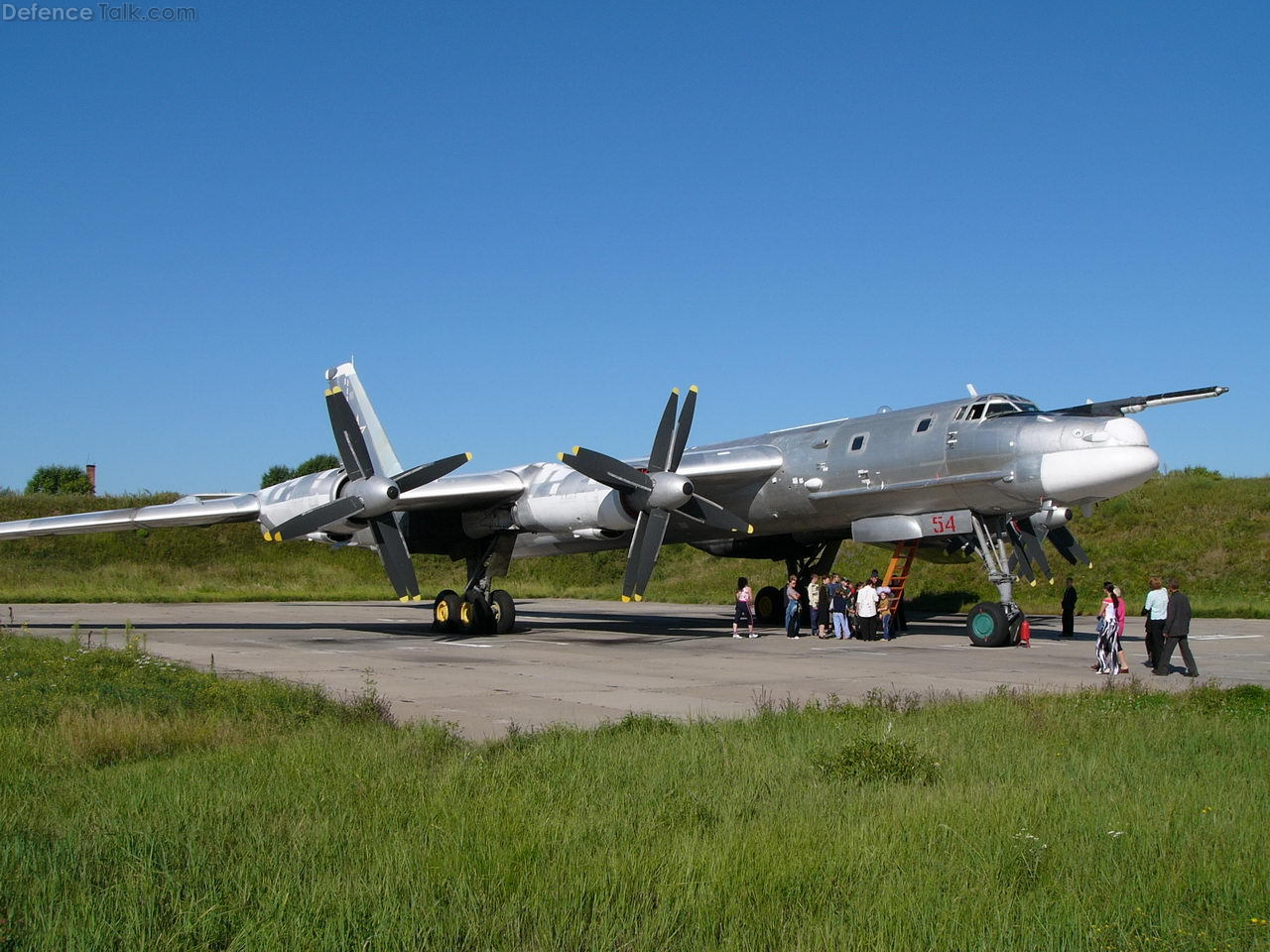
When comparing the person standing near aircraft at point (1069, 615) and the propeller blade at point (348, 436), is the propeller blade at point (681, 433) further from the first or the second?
the person standing near aircraft at point (1069, 615)

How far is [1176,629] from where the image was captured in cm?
1355

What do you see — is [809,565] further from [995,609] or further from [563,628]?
[995,609]

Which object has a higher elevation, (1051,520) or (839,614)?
(1051,520)

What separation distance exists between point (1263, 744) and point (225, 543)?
47.1m

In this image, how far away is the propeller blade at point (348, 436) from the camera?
20656 millimetres

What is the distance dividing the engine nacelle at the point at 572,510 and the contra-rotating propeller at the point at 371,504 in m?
2.08

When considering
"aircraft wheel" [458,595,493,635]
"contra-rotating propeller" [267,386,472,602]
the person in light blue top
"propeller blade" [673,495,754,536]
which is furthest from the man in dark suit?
"aircraft wheel" [458,595,493,635]

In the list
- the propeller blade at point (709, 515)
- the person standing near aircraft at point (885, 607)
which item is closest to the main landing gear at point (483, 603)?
the propeller blade at point (709, 515)

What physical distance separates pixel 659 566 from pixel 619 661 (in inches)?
1137

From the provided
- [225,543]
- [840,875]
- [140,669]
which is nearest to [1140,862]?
[840,875]

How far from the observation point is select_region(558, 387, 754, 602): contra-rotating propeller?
19.0 metres

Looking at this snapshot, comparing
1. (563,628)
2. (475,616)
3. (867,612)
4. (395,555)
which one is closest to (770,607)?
(563,628)

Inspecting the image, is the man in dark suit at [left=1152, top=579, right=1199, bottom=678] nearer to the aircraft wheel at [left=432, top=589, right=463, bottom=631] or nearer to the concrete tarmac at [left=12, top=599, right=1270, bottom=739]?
the concrete tarmac at [left=12, top=599, right=1270, bottom=739]

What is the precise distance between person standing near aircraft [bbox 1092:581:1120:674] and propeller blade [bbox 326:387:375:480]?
42.7 feet
